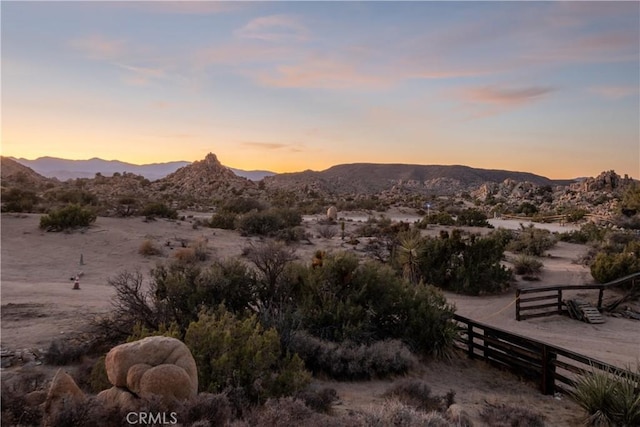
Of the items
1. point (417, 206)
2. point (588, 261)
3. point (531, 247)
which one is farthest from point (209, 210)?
point (588, 261)

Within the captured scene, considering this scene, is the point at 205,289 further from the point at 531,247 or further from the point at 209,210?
the point at 209,210

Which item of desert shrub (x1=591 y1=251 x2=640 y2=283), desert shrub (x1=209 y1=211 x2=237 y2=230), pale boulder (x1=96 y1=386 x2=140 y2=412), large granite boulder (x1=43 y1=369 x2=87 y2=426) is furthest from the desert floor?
large granite boulder (x1=43 y1=369 x2=87 y2=426)

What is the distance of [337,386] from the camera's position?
7.57 metres

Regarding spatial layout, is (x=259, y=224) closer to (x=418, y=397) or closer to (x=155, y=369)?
(x=418, y=397)

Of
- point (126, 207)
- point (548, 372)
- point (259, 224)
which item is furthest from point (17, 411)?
point (126, 207)

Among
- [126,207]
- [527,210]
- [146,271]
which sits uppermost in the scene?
[126,207]

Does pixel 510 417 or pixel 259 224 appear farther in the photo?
pixel 259 224

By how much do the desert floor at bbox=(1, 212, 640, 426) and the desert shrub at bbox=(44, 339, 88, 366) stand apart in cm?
94

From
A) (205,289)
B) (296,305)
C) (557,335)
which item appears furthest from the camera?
(557,335)

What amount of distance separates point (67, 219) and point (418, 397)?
69.2 ft

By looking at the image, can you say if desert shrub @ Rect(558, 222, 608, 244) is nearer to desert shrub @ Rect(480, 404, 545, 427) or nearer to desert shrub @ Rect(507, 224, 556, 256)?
desert shrub @ Rect(507, 224, 556, 256)

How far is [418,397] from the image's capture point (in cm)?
664

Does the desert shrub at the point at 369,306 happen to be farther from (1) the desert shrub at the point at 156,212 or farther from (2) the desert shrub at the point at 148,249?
(1) the desert shrub at the point at 156,212

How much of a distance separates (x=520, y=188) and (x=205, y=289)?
237ft
